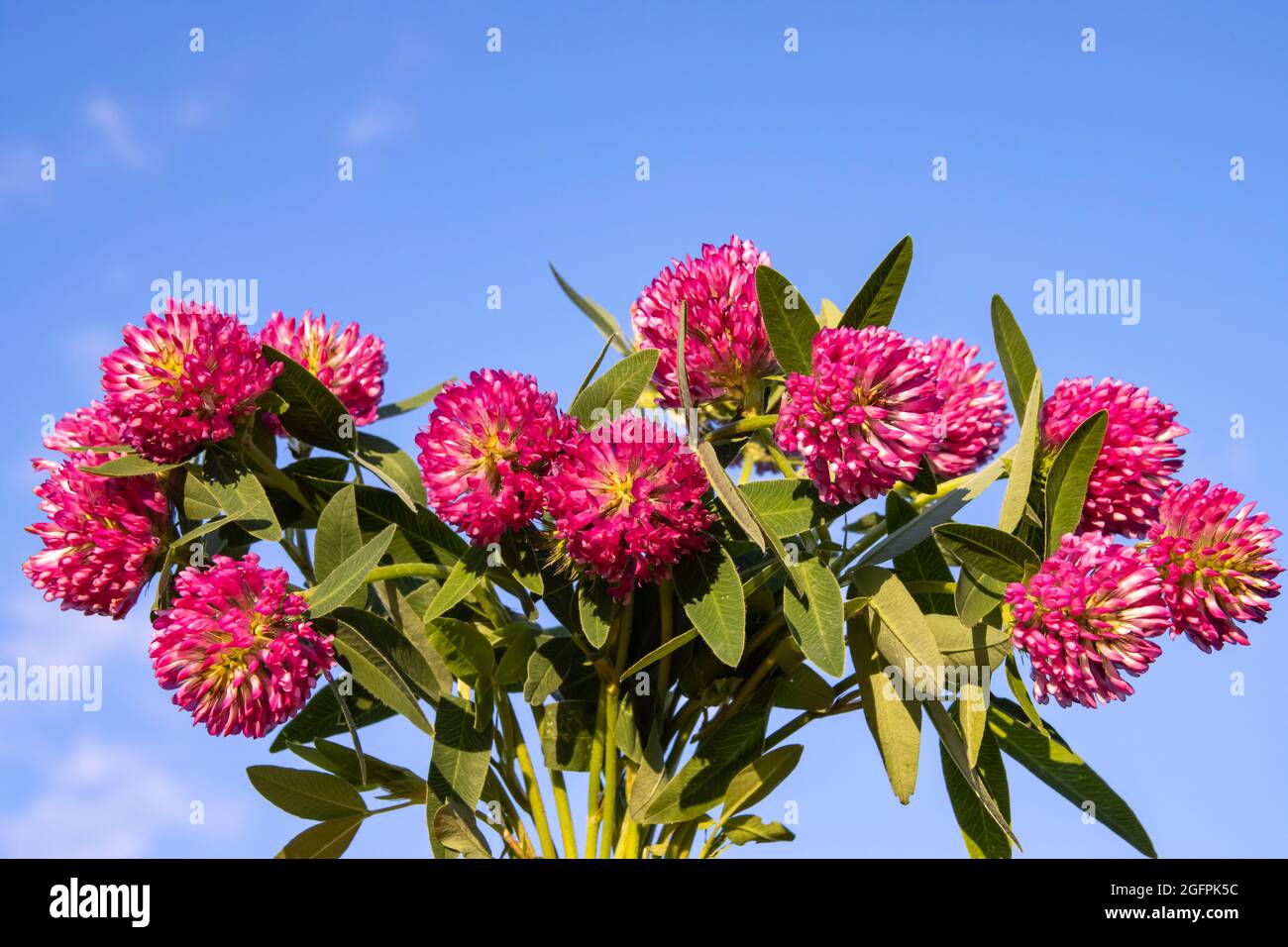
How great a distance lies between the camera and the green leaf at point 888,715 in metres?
1.40

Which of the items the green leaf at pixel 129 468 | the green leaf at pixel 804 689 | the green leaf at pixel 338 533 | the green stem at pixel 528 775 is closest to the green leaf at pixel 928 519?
the green leaf at pixel 804 689

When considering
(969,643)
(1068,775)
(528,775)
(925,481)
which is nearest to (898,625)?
(969,643)

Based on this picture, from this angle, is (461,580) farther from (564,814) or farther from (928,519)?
(928,519)

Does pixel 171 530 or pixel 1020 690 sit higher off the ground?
pixel 171 530

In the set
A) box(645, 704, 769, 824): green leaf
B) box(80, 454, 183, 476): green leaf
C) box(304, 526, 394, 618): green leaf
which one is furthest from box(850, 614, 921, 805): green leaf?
box(80, 454, 183, 476): green leaf

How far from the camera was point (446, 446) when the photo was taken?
140 cm

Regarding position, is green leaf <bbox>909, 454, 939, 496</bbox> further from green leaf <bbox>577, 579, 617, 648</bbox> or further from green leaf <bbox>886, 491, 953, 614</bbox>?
green leaf <bbox>577, 579, 617, 648</bbox>

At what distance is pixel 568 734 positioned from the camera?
5.15ft

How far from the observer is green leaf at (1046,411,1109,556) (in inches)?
54.1

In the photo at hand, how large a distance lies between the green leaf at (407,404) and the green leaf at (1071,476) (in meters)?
0.94

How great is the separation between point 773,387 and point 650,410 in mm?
407

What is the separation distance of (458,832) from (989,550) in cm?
72

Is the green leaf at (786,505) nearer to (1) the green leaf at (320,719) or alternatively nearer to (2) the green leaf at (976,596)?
(2) the green leaf at (976,596)
